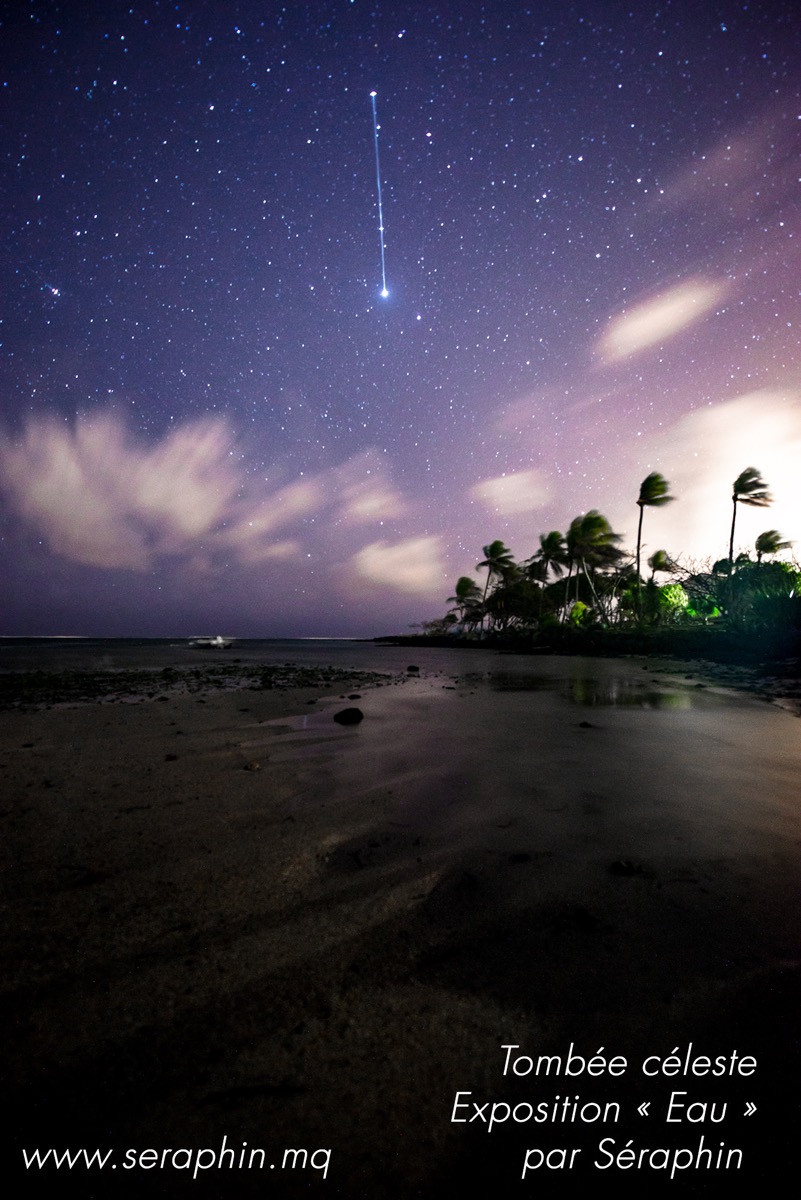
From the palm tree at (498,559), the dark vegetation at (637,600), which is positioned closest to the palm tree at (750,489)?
the dark vegetation at (637,600)

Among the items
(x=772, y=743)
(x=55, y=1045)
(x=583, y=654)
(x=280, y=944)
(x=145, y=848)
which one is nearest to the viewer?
(x=55, y=1045)

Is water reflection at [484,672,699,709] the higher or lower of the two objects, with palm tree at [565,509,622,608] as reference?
lower

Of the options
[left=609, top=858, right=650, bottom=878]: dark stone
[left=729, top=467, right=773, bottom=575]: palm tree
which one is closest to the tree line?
[left=729, top=467, right=773, bottom=575]: palm tree

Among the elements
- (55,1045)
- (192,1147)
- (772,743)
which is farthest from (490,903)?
(772,743)

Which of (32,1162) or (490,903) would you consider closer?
(32,1162)

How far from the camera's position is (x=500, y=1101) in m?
1.07

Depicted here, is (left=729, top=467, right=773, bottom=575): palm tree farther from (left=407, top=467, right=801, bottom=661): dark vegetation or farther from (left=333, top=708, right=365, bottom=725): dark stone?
(left=333, top=708, right=365, bottom=725): dark stone

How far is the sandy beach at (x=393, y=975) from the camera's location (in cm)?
97

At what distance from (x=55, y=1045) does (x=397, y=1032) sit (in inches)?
34.3

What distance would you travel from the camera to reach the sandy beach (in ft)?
3.18

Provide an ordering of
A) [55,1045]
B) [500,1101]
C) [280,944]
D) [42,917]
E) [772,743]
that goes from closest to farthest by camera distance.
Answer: [500,1101], [55,1045], [280,944], [42,917], [772,743]

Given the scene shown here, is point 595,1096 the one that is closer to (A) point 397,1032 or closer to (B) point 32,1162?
(A) point 397,1032

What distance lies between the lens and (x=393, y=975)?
146cm

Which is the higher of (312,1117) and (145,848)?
(312,1117)
